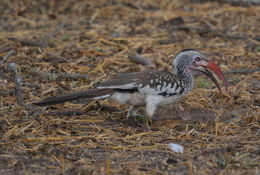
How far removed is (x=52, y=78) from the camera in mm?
7312

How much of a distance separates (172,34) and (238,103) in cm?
292

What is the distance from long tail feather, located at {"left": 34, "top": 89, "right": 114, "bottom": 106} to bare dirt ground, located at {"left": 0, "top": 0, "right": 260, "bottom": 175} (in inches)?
12.0

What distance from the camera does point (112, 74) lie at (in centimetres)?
761

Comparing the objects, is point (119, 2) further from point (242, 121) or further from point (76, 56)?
point (242, 121)

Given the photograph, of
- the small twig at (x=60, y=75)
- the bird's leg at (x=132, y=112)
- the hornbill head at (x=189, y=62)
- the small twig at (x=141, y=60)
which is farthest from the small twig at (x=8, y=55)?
Result: the hornbill head at (x=189, y=62)

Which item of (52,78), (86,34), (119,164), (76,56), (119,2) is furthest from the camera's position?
(119,2)

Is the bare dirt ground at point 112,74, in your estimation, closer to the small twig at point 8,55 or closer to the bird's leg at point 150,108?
the small twig at point 8,55

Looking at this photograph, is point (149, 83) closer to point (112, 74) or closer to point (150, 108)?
point (150, 108)

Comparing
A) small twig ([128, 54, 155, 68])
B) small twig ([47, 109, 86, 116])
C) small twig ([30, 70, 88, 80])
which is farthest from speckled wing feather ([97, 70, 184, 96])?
small twig ([128, 54, 155, 68])

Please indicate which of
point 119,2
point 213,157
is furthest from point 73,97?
point 119,2

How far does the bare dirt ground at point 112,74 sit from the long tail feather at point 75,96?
0.30m

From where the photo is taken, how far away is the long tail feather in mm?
5590

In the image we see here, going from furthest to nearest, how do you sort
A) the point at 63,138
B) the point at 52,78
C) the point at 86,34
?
the point at 86,34 < the point at 52,78 < the point at 63,138

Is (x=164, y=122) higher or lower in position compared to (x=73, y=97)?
lower
